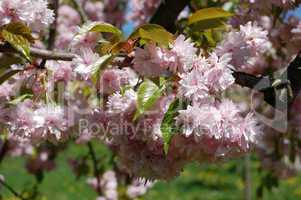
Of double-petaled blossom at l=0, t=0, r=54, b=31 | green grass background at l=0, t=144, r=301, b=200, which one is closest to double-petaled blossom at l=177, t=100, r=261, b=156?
double-petaled blossom at l=0, t=0, r=54, b=31

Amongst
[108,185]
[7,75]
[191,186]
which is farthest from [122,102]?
[191,186]

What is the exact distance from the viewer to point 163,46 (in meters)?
1.51

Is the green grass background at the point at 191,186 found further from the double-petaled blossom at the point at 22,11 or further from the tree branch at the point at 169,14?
the double-petaled blossom at the point at 22,11

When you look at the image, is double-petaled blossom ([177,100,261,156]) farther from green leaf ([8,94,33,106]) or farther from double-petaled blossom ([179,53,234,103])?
green leaf ([8,94,33,106])

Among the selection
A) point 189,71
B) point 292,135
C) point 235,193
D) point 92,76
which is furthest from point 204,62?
point 235,193

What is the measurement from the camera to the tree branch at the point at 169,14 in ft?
7.70

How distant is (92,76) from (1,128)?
0.46 m

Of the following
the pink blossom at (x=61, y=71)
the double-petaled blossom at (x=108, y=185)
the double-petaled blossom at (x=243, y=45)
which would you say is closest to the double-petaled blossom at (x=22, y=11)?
the pink blossom at (x=61, y=71)

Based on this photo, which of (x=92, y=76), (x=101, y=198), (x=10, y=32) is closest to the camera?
(x=92, y=76)

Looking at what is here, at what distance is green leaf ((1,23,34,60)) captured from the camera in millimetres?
1573

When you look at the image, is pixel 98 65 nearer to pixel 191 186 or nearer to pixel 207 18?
pixel 207 18

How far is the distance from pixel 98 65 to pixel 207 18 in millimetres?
615

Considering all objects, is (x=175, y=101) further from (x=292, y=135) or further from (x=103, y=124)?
(x=292, y=135)

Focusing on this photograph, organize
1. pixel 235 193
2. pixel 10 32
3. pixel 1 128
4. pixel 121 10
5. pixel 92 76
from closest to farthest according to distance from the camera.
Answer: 1. pixel 92 76
2. pixel 10 32
3. pixel 1 128
4. pixel 121 10
5. pixel 235 193
